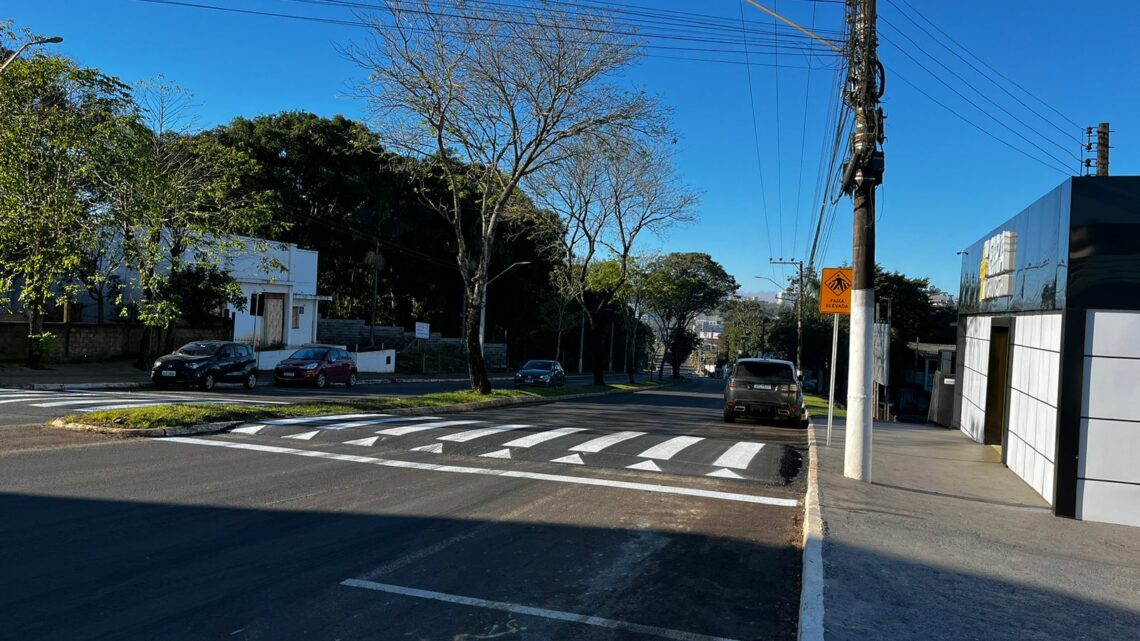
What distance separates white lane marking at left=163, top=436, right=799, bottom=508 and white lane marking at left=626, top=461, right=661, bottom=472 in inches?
38.2

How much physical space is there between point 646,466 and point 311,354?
19.4 metres

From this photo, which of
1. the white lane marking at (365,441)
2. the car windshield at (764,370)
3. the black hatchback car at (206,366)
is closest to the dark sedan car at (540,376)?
the black hatchback car at (206,366)

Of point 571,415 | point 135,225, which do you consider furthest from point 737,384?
point 135,225

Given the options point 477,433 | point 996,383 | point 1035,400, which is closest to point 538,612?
point 1035,400

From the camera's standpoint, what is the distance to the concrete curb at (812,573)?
4.69 meters

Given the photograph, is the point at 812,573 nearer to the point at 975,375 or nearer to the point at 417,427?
the point at 417,427

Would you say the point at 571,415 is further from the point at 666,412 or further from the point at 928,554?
the point at 928,554

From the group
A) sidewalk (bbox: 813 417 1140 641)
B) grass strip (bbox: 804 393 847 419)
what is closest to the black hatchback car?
grass strip (bbox: 804 393 847 419)

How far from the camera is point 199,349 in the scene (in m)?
23.4

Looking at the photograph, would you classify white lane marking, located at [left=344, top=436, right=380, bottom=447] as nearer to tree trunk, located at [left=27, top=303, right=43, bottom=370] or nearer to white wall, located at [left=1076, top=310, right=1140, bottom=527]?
white wall, located at [left=1076, top=310, right=1140, bottom=527]

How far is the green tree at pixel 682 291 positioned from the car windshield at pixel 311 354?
68.8 ft

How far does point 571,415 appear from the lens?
61.8 feet

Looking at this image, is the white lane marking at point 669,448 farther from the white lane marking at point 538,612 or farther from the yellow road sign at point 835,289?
the white lane marking at point 538,612

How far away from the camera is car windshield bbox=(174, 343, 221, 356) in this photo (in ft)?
75.7
